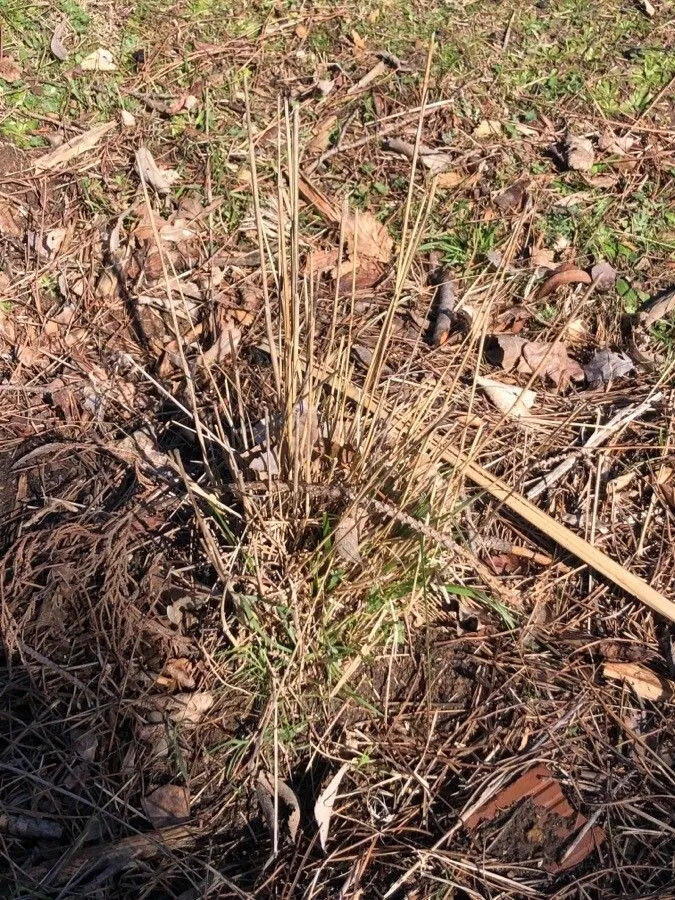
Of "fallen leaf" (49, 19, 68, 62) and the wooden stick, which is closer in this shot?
the wooden stick

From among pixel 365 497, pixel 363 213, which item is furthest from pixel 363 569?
pixel 363 213

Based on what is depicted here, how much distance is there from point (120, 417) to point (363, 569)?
91 cm

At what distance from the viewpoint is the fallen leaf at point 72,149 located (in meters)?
2.73

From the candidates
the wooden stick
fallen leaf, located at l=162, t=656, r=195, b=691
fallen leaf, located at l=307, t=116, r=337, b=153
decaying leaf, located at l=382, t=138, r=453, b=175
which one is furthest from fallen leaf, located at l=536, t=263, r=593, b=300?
fallen leaf, located at l=162, t=656, r=195, b=691

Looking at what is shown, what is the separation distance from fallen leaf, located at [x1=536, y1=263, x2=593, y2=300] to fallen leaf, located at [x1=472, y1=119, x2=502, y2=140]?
0.70 metres

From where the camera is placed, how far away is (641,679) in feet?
6.37

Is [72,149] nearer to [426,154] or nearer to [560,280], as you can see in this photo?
[426,154]

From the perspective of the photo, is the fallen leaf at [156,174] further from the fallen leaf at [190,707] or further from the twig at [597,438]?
the fallen leaf at [190,707]

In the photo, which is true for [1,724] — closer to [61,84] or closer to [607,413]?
[607,413]

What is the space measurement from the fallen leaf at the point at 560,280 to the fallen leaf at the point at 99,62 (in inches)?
70.0

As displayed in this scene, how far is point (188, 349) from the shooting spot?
2.41 m

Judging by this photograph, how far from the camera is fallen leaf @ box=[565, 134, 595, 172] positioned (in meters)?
2.83

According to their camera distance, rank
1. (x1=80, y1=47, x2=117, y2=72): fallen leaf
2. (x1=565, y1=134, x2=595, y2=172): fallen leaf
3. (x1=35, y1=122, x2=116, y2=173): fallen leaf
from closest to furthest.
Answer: (x1=35, y1=122, x2=116, y2=173): fallen leaf → (x1=565, y1=134, x2=595, y2=172): fallen leaf → (x1=80, y1=47, x2=117, y2=72): fallen leaf

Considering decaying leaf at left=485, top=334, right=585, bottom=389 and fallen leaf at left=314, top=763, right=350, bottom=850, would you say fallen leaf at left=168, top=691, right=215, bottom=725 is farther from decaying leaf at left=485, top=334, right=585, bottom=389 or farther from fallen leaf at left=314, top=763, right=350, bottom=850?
decaying leaf at left=485, top=334, right=585, bottom=389
